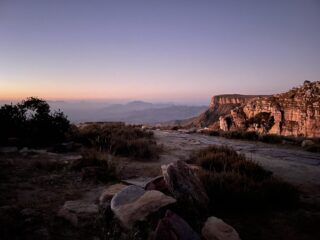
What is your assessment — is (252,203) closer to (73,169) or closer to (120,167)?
(120,167)

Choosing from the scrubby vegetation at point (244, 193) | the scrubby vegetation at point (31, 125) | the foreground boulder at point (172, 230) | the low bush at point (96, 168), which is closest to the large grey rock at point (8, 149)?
the scrubby vegetation at point (31, 125)

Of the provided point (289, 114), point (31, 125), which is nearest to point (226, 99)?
point (289, 114)

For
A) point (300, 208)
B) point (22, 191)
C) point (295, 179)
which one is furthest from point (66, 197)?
point (295, 179)

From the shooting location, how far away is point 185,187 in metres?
4.06

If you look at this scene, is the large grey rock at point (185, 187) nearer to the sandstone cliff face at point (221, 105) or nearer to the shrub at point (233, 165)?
the shrub at point (233, 165)

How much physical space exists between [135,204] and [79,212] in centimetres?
89

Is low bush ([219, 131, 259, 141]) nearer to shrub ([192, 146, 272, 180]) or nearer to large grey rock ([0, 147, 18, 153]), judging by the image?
shrub ([192, 146, 272, 180])

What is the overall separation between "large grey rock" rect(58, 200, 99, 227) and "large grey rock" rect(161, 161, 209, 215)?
1.16 m

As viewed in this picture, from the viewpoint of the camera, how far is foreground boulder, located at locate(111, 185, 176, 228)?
354 cm

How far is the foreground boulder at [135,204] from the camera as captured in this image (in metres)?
3.54

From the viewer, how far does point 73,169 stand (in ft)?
21.1

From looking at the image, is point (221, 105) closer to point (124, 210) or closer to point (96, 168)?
point (96, 168)

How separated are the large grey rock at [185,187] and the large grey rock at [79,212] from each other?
1157 millimetres

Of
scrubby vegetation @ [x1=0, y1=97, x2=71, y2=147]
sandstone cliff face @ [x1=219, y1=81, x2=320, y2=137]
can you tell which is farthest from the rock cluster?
sandstone cliff face @ [x1=219, y1=81, x2=320, y2=137]
